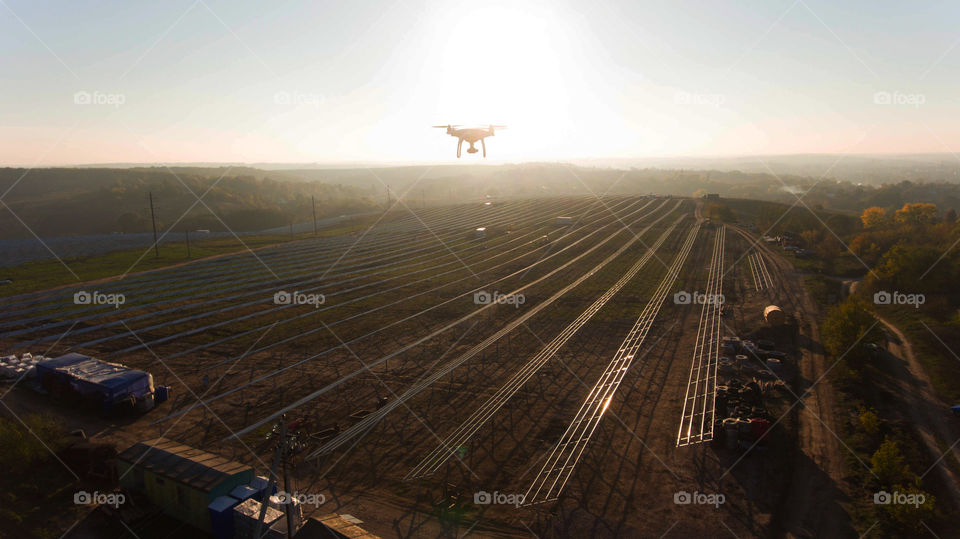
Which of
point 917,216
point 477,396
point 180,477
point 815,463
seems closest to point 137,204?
point 477,396

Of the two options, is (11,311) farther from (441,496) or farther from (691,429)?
(691,429)

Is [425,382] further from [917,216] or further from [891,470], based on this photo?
[917,216]

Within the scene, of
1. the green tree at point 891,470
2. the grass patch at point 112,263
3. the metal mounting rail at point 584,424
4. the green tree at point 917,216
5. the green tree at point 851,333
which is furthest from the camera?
the green tree at point 917,216

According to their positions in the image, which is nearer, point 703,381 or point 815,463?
point 815,463

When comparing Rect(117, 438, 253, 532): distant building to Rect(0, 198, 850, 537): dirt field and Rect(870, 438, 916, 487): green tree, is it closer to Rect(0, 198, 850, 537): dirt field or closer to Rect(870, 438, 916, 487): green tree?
Rect(0, 198, 850, 537): dirt field

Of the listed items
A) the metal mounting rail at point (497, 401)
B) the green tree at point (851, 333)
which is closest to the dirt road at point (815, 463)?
the green tree at point (851, 333)

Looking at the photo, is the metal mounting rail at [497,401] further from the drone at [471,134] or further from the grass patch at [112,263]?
the grass patch at [112,263]

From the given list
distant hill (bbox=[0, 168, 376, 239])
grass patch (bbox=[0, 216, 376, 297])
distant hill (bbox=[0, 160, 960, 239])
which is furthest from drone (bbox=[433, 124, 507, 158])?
distant hill (bbox=[0, 160, 960, 239])

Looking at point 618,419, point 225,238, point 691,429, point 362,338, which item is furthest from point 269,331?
point 225,238
